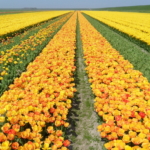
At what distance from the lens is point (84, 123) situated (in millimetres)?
4672

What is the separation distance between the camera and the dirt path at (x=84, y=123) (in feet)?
13.0

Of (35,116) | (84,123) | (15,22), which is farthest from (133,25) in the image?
(35,116)

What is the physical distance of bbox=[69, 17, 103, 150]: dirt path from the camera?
3.95 metres

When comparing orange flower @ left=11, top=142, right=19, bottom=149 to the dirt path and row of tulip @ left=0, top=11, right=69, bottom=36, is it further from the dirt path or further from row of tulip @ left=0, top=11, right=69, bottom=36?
row of tulip @ left=0, top=11, right=69, bottom=36

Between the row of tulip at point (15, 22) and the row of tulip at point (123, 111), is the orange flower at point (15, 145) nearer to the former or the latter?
the row of tulip at point (123, 111)

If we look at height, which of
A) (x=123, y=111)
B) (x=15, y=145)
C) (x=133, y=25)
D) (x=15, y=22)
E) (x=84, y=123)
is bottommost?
(x=84, y=123)

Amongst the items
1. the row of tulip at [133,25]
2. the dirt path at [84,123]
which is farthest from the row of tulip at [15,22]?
the dirt path at [84,123]

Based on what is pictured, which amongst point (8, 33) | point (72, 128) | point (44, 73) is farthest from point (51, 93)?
point (8, 33)

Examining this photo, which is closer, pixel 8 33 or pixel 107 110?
pixel 107 110

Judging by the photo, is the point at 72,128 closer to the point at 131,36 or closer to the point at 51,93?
the point at 51,93

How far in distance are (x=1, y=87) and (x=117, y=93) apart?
385cm

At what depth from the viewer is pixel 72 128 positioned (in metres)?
4.45

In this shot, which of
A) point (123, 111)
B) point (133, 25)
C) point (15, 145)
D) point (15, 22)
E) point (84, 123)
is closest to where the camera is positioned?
point (15, 145)

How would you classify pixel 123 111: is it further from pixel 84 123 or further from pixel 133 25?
pixel 133 25
